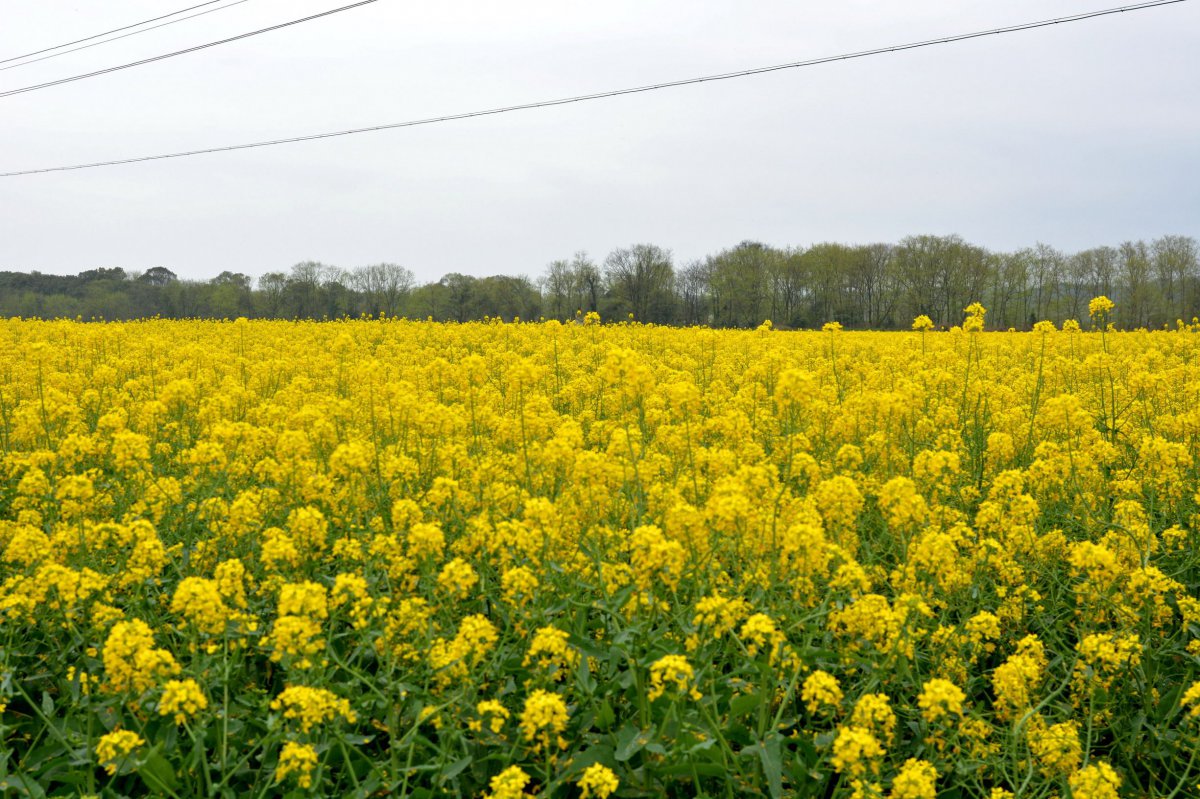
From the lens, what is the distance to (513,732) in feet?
11.6

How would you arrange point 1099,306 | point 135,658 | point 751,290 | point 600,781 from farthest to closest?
point 751,290 → point 1099,306 → point 135,658 → point 600,781

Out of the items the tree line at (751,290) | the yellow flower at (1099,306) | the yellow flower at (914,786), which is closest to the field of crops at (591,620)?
the yellow flower at (914,786)

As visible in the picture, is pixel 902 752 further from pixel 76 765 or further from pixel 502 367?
pixel 502 367

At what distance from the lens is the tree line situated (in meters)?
53.1

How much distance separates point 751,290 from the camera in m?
65.9

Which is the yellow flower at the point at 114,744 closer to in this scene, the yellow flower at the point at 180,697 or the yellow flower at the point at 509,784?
the yellow flower at the point at 180,697

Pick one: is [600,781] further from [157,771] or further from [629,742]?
[157,771]

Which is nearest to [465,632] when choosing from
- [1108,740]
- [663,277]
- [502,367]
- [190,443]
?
[1108,740]

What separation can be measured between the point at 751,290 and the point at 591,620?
63706 mm

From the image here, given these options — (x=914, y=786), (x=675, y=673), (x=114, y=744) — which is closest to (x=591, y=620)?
(x=675, y=673)

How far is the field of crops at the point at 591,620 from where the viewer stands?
10.4ft

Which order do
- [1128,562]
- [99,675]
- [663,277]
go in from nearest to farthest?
[99,675] < [1128,562] < [663,277]

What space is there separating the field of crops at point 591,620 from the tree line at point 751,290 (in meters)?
45.6

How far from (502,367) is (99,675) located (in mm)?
8218
